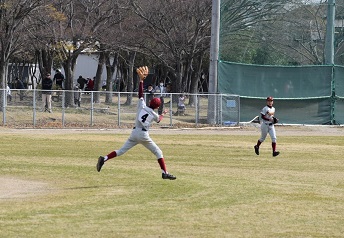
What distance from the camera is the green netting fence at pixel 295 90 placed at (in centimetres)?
4309

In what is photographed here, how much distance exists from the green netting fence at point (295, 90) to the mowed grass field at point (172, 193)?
49.6ft

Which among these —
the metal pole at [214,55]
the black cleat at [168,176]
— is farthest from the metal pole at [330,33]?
the black cleat at [168,176]

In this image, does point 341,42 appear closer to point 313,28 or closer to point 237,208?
point 313,28

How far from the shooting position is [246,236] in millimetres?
11914

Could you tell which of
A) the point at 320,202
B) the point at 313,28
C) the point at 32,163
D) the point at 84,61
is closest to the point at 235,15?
the point at 313,28

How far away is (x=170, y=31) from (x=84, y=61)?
43.8 metres

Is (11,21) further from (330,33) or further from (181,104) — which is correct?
(330,33)

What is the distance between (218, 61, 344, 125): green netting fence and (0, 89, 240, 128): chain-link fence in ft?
5.20

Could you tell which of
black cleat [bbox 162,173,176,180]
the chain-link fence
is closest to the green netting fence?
the chain-link fence

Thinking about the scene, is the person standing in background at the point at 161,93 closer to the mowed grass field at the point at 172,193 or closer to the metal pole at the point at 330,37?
the metal pole at the point at 330,37

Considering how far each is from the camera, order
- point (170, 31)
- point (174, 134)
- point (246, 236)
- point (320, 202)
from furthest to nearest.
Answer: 1. point (170, 31)
2. point (174, 134)
3. point (320, 202)
4. point (246, 236)

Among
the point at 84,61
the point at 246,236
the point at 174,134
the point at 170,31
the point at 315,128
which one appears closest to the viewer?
the point at 246,236

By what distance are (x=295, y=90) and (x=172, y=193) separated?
2865 centimetres

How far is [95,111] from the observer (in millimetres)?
40594
